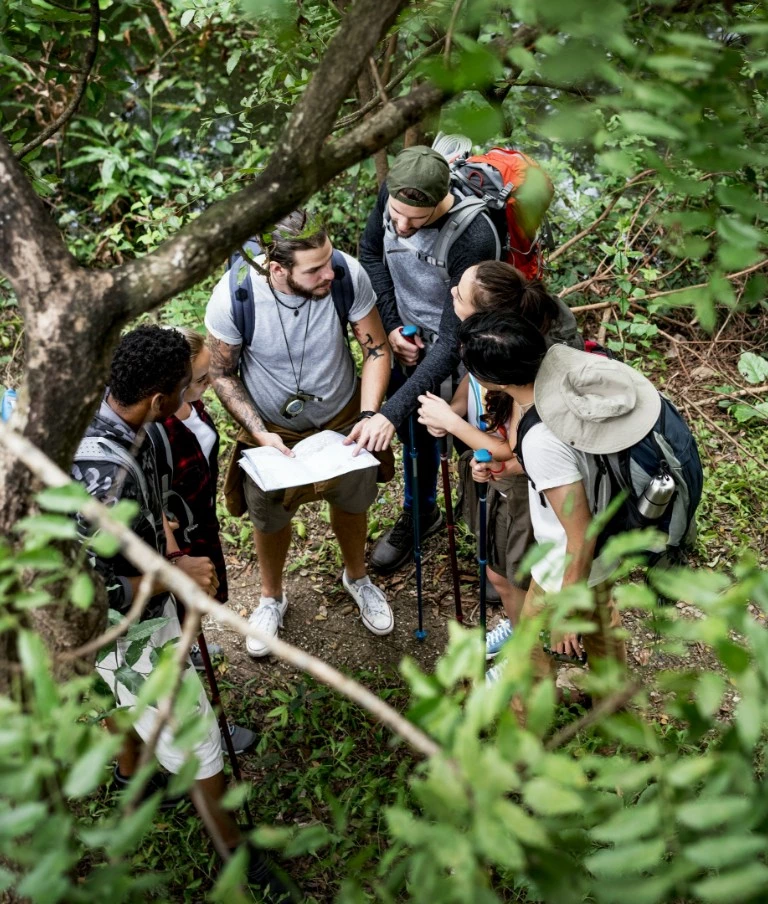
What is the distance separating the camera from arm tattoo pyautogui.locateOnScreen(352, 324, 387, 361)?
3.17 metres

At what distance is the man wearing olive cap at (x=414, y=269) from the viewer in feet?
9.47

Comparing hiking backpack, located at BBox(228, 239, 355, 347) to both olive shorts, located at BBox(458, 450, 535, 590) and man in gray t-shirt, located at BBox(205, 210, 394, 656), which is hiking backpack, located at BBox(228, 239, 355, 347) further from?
olive shorts, located at BBox(458, 450, 535, 590)

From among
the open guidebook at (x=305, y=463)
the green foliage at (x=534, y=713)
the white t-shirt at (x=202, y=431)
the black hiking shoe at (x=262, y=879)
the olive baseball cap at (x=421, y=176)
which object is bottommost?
the black hiking shoe at (x=262, y=879)

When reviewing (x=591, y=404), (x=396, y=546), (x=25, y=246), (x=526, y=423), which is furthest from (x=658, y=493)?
(x=396, y=546)

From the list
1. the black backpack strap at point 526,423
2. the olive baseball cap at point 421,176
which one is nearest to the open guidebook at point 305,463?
the black backpack strap at point 526,423

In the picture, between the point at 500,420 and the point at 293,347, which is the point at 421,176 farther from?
the point at 500,420

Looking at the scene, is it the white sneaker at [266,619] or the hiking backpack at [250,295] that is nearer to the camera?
the hiking backpack at [250,295]

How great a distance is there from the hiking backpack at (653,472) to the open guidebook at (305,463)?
77 cm

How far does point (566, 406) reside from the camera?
7.22 ft

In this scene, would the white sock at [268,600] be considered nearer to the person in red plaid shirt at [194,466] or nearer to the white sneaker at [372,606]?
the white sneaker at [372,606]

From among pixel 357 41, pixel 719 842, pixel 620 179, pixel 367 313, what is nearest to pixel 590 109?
pixel 357 41

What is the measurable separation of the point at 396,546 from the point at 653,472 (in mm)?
1875

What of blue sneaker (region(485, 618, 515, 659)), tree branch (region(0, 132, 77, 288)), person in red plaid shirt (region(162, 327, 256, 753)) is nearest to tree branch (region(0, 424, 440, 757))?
tree branch (region(0, 132, 77, 288))

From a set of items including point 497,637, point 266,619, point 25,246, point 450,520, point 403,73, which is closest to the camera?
point 25,246
